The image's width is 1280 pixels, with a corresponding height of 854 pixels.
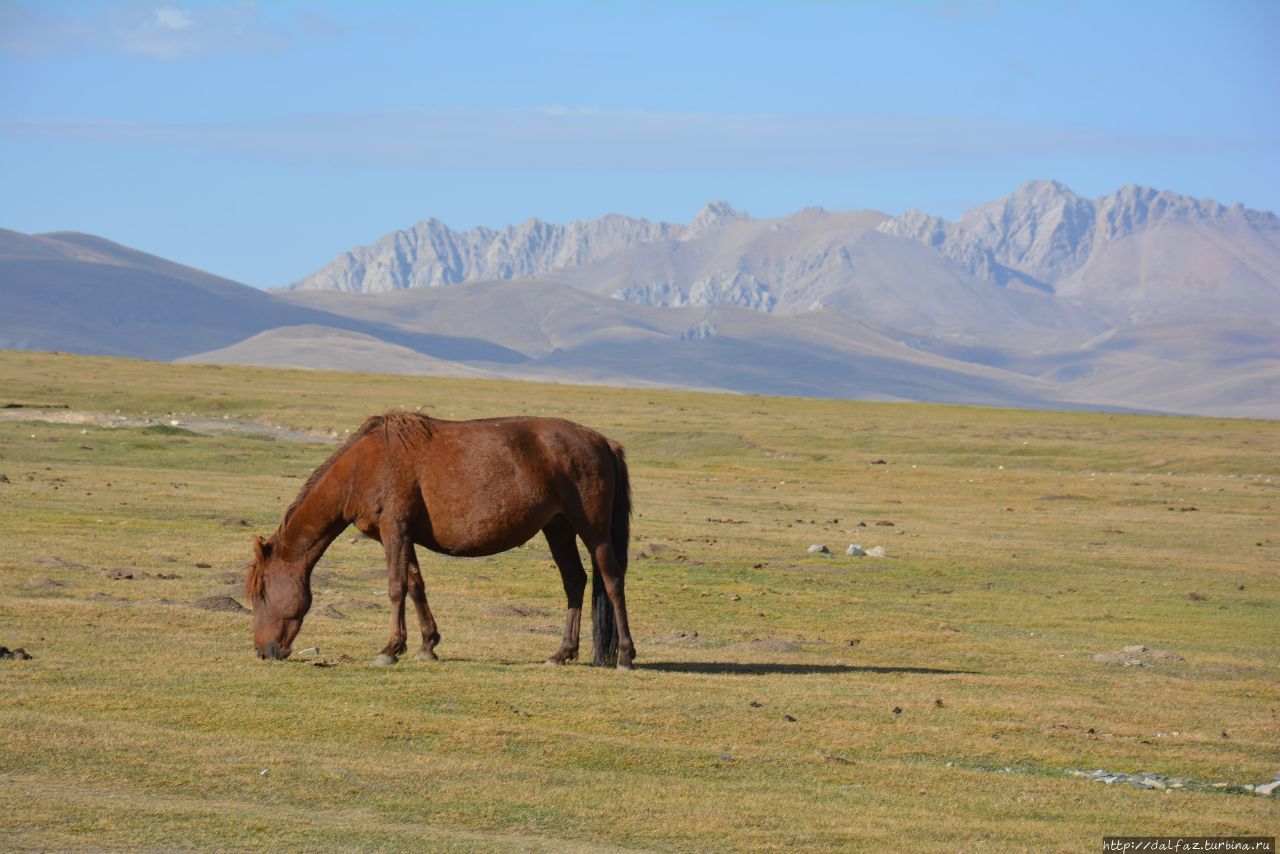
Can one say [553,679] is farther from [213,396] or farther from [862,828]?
[213,396]

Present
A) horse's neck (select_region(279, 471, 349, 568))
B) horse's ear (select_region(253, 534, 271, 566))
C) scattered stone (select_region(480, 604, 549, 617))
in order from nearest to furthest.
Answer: horse's ear (select_region(253, 534, 271, 566)) → horse's neck (select_region(279, 471, 349, 568)) → scattered stone (select_region(480, 604, 549, 617))

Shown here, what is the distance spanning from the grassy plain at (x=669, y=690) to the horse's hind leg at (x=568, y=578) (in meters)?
0.45

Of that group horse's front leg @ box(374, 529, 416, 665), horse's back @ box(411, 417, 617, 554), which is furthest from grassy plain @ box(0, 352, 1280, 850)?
horse's back @ box(411, 417, 617, 554)

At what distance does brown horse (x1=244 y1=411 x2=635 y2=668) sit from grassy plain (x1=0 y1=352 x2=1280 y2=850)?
66cm

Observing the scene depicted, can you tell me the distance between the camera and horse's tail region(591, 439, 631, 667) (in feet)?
59.0

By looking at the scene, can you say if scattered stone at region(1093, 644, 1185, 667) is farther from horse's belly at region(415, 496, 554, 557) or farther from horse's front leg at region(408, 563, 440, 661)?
horse's front leg at region(408, 563, 440, 661)

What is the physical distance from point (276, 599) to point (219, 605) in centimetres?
383

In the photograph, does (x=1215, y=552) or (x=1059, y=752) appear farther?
(x=1215, y=552)

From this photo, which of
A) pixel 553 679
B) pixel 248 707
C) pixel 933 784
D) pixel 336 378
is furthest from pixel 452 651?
pixel 336 378

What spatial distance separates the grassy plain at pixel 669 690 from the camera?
1184 centimetres

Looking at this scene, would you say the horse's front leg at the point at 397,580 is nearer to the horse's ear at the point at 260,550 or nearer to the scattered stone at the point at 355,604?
the horse's ear at the point at 260,550

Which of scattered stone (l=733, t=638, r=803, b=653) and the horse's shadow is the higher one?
the horse's shadow

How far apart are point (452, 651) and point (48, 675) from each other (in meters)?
4.98

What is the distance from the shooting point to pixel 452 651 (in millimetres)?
18969
